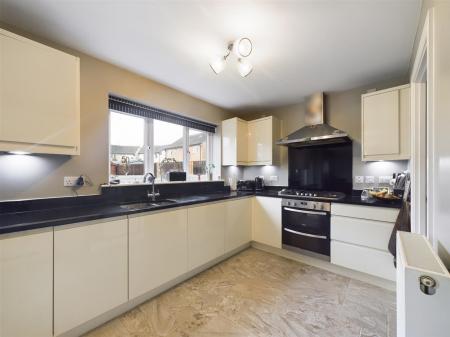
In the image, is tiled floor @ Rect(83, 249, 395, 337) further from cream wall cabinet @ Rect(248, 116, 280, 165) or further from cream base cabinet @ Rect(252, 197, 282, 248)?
cream wall cabinet @ Rect(248, 116, 280, 165)

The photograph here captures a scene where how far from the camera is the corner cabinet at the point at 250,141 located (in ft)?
10.7

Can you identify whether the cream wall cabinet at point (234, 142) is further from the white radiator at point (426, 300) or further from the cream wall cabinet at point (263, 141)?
the white radiator at point (426, 300)

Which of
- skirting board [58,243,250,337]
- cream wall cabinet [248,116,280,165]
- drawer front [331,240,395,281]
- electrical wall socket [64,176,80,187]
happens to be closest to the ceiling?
cream wall cabinet [248,116,280,165]

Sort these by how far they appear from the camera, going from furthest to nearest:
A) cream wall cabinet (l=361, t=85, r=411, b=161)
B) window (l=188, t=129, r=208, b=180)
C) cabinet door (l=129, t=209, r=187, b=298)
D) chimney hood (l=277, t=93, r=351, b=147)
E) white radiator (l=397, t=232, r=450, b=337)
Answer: window (l=188, t=129, r=208, b=180) < chimney hood (l=277, t=93, r=351, b=147) < cream wall cabinet (l=361, t=85, r=411, b=161) < cabinet door (l=129, t=209, r=187, b=298) < white radiator (l=397, t=232, r=450, b=337)

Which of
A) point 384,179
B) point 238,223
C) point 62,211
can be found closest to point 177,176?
point 238,223

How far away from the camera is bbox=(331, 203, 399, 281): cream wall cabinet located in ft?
6.43

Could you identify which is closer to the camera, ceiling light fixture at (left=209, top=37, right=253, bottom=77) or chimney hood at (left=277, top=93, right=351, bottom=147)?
ceiling light fixture at (left=209, top=37, right=253, bottom=77)

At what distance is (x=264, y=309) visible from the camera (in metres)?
1.70

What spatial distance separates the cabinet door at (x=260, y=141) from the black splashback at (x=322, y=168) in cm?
40

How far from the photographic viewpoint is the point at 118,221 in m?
1.58

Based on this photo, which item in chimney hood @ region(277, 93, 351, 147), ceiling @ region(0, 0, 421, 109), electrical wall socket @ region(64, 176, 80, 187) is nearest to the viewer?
ceiling @ region(0, 0, 421, 109)

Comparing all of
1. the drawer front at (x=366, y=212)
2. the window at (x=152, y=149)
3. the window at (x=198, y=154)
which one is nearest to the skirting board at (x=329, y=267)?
the drawer front at (x=366, y=212)

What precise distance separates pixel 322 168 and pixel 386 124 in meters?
0.97

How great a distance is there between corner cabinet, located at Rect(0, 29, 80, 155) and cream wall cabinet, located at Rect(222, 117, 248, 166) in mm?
2177
